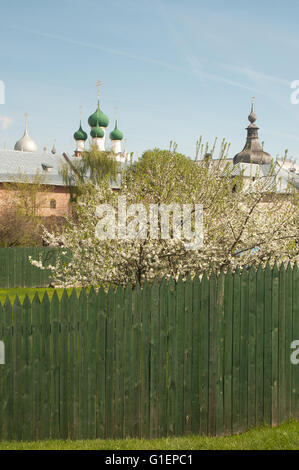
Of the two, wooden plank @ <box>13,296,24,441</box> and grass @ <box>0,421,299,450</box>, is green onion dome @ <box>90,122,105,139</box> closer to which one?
wooden plank @ <box>13,296,24,441</box>

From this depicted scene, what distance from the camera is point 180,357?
5.11 metres

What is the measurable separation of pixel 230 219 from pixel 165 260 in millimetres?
1203

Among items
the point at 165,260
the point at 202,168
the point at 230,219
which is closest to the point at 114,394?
the point at 165,260

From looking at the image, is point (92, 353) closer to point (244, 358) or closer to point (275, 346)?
point (244, 358)

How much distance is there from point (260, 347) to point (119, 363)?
1.63 meters

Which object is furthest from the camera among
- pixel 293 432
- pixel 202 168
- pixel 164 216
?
pixel 202 168

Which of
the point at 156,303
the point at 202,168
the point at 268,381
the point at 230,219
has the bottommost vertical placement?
the point at 268,381

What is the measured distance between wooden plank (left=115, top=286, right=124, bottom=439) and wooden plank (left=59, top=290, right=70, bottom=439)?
1.63 feet

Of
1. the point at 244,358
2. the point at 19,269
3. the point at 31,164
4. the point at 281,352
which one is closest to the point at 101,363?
the point at 244,358

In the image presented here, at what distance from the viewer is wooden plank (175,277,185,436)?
5.08 meters

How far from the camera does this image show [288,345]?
221 inches

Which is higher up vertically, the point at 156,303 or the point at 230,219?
the point at 230,219
